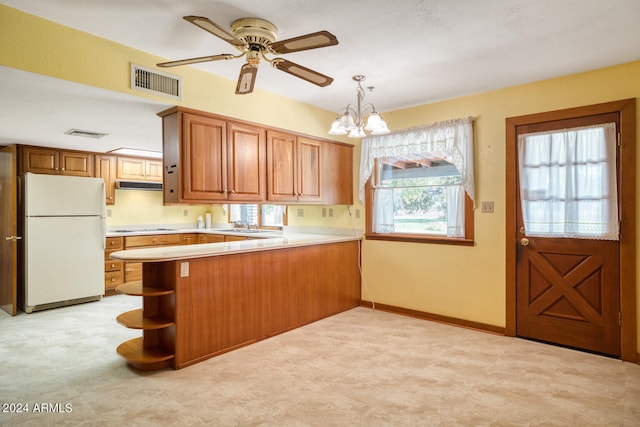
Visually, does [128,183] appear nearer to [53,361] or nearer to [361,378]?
[53,361]

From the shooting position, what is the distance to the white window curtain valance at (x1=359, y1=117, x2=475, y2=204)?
3.73 meters

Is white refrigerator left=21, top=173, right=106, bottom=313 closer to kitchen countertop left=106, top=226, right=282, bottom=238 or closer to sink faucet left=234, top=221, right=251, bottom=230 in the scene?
kitchen countertop left=106, top=226, right=282, bottom=238

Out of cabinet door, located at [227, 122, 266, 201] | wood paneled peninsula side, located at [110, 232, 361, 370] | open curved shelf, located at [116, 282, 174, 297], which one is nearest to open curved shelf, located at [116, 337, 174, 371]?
wood paneled peninsula side, located at [110, 232, 361, 370]

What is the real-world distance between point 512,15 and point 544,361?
2.57 meters

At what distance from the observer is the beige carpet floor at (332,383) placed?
2166 mm

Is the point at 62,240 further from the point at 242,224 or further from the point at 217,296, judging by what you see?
the point at 217,296

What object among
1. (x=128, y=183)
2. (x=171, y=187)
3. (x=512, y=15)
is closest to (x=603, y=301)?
(x=512, y=15)

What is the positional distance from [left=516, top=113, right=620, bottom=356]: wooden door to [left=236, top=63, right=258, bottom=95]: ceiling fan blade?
2.56 m

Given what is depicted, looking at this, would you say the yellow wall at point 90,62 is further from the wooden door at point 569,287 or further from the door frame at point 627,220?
the door frame at point 627,220

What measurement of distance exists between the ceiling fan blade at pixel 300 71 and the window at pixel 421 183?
1911 millimetres

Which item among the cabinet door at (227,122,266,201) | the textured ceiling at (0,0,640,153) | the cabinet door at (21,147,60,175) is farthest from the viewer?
the cabinet door at (21,147,60,175)

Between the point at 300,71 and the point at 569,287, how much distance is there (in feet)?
9.59

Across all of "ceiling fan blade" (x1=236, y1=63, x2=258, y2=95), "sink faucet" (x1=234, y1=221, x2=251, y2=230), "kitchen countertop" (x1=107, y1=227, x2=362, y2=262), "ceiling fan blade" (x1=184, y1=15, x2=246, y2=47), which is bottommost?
"kitchen countertop" (x1=107, y1=227, x2=362, y2=262)

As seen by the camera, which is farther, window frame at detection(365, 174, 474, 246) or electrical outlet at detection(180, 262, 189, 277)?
window frame at detection(365, 174, 474, 246)
